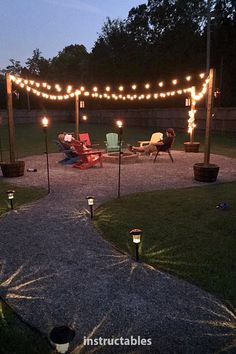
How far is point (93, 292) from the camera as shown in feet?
13.1

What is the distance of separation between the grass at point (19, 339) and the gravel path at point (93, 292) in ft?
0.37

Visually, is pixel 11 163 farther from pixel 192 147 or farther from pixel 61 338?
pixel 192 147

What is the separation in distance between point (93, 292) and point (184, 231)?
2542mm

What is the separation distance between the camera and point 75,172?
1195 centimetres

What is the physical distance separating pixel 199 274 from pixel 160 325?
1253 millimetres

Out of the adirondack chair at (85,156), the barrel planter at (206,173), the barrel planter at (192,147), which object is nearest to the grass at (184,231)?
the barrel planter at (206,173)

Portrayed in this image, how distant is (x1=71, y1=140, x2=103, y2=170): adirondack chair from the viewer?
12.4 metres

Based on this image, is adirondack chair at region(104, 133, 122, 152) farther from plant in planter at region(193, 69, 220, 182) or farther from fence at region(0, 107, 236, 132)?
plant in planter at region(193, 69, 220, 182)

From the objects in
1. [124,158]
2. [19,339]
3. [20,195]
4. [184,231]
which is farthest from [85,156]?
[19,339]

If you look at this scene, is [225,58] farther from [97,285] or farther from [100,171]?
[97,285]

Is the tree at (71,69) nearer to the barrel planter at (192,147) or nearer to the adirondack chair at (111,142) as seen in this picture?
the barrel planter at (192,147)

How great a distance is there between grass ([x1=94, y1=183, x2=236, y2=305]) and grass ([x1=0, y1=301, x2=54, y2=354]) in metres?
2.02

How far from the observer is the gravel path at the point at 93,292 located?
3250 mm

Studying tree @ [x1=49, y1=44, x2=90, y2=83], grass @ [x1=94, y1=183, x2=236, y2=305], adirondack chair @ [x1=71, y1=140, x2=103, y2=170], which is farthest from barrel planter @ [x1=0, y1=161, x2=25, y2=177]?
tree @ [x1=49, y1=44, x2=90, y2=83]
